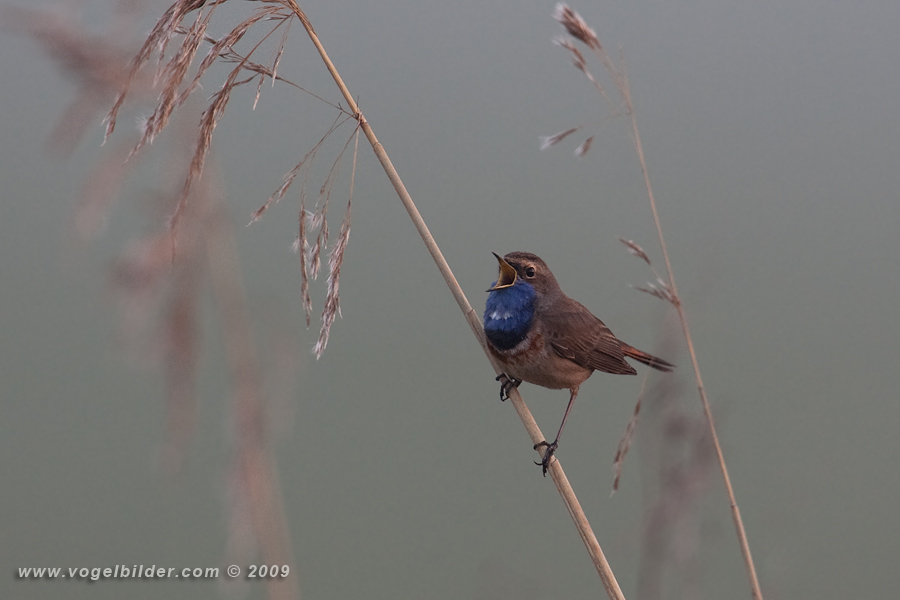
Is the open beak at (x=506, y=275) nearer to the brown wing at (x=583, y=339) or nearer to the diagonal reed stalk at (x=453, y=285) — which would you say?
the brown wing at (x=583, y=339)

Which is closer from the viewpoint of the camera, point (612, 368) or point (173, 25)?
point (173, 25)

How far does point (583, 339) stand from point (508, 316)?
302mm

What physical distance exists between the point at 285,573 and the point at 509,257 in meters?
1.21

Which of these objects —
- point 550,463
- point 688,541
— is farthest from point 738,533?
point 550,463

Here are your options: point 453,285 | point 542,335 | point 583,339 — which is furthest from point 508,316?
point 453,285

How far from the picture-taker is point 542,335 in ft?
7.39

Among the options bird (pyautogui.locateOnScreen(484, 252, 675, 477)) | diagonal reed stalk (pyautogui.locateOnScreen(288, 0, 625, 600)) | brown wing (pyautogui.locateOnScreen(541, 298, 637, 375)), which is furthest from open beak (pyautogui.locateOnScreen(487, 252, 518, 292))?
diagonal reed stalk (pyautogui.locateOnScreen(288, 0, 625, 600))

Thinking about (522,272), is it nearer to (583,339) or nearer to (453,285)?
(583,339)

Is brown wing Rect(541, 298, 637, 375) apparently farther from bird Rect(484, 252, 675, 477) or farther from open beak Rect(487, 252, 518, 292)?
open beak Rect(487, 252, 518, 292)

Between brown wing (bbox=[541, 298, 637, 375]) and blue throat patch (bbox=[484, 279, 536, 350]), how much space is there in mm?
94

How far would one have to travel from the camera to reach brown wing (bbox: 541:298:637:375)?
2.28 m

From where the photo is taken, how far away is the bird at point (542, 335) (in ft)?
7.14

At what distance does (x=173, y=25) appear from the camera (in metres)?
1.54

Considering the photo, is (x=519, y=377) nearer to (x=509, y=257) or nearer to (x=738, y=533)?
(x=509, y=257)
